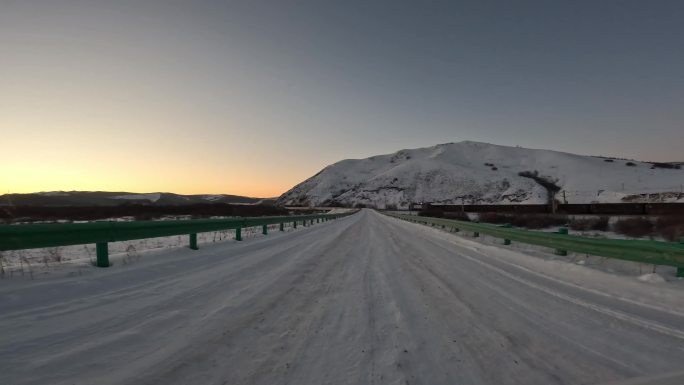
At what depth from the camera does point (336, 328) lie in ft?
11.8

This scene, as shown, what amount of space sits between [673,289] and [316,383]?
5.44 m

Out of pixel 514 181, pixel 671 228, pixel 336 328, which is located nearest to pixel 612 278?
pixel 336 328

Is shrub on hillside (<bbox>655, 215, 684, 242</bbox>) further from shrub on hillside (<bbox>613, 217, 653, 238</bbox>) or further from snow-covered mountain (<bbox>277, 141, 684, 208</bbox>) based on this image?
snow-covered mountain (<bbox>277, 141, 684, 208</bbox>)

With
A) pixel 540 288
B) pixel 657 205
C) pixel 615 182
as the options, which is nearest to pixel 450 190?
pixel 615 182

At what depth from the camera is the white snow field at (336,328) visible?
2.65 m

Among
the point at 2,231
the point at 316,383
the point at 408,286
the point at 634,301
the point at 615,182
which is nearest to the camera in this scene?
the point at 316,383

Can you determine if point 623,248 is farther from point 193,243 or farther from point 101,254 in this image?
point 193,243

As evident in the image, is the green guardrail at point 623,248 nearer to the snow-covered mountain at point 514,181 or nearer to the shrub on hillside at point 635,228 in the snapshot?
the shrub on hillside at point 635,228

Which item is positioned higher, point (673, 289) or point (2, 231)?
point (2, 231)

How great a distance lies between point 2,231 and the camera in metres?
5.21

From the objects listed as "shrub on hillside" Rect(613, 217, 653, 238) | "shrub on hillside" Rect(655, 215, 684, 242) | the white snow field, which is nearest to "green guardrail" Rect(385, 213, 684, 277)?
the white snow field

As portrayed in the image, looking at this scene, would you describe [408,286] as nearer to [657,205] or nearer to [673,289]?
[673,289]

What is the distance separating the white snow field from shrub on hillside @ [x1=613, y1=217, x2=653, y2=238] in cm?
1312

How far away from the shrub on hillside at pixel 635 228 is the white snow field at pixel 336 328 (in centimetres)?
1312
